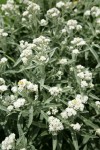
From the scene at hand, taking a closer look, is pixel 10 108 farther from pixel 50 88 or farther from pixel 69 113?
pixel 69 113

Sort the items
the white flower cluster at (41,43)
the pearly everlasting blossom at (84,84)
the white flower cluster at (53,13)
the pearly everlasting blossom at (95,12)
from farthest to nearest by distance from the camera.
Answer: the pearly everlasting blossom at (95,12) < the white flower cluster at (53,13) < the white flower cluster at (41,43) < the pearly everlasting blossom at (84,84)

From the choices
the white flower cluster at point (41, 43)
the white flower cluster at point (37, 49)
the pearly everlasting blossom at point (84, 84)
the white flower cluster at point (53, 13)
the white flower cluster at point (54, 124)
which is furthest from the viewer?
the white flower cluster at point (53, 13)

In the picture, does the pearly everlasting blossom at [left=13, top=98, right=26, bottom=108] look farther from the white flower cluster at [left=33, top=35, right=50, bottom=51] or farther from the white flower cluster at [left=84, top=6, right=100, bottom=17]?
the white flower cluster at [left=84, top=6, right=100, bottom=17]

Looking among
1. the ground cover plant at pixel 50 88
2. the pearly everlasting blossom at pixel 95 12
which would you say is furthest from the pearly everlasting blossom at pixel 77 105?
the pearly everlasting blossom at pixel 95 12

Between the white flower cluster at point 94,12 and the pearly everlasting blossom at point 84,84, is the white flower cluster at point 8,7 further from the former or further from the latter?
the pearly everlasting blossom at point 84,84

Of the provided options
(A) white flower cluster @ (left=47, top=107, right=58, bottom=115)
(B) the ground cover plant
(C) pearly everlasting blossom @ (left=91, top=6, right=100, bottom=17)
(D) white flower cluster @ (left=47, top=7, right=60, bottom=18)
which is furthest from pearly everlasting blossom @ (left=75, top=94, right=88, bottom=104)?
(C) pearly everlasting blossom @ (left=91, top=6, right=100, bottom=17)

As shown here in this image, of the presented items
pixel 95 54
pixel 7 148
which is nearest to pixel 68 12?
pixel 95 54

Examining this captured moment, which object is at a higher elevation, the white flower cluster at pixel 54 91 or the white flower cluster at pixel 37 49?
the white flower cluster at pixel 37 49

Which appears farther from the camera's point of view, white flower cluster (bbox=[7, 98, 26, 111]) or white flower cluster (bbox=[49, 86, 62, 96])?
white flower cluster (bbox=[49, 86, 62, 96])

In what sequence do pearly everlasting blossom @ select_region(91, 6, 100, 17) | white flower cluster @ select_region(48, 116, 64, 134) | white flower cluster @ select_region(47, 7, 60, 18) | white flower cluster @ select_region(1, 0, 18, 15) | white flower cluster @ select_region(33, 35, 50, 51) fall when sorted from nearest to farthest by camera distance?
white flower cluster @ select_region(48, 116, 64, 134) < white flower cluster @ select_region(33, 35, 50, 51) < white flower cluster @ select_region(47, 7, 60, 18) < pearly everlasting blossom @ select_region(91, 6, 100, 17) < white flower cluster @ select_region(1, 0, 18, 15)

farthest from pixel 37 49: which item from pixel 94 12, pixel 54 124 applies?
pixel 94 12
